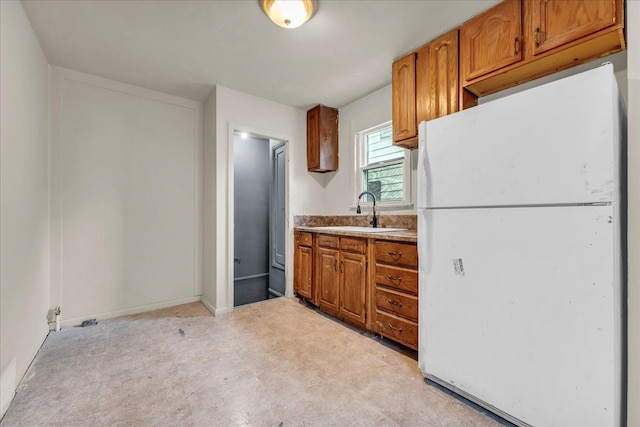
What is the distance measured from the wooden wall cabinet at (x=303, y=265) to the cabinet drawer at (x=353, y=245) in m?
0.60

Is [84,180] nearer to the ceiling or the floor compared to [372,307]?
nearer to the ceiling

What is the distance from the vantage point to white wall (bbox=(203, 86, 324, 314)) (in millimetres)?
3008

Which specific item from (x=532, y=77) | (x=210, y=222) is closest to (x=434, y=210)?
(x=532, y=77)

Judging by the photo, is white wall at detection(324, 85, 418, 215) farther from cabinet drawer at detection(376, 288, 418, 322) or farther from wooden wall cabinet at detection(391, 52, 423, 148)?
cabinet drawer at detection(376, 288, 418, 322)

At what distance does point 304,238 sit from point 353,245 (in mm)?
895

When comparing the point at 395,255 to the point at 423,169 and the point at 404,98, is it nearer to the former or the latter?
the point at 423,169

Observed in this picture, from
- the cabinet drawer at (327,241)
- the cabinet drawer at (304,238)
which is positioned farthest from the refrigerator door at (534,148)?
the cabinet drawer at (304,238)

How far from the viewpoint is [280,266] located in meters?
4.46

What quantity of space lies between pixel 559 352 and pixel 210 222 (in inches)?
122

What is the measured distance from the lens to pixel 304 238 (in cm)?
330

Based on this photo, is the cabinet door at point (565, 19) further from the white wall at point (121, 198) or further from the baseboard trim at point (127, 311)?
the baseboard trim at point (127, 311)

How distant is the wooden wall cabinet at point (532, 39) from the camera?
1.48m

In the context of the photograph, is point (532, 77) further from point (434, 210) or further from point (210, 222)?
point (210, 222)

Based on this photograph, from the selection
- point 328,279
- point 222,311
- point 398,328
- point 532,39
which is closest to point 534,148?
point 532,39
